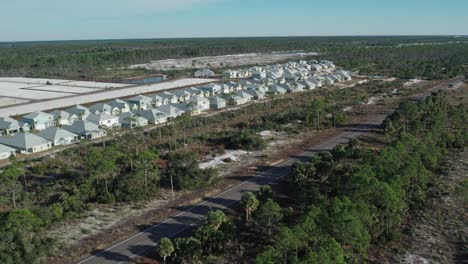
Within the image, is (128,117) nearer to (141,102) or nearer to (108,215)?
(141,102)

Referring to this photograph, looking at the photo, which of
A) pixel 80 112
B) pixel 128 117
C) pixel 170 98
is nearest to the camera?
pixel 128 117

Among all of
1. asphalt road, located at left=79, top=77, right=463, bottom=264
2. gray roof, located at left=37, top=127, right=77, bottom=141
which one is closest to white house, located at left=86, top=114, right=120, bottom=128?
gray roof, located at left=37, top=127, right=77, bottom=141

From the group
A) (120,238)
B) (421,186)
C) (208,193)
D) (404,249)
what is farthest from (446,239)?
(120,238)

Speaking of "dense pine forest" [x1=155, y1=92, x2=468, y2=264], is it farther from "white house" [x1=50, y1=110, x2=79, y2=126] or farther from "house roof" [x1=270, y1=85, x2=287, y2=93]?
"house roof" [x1=270, y1=85, x2=287, y2=93]

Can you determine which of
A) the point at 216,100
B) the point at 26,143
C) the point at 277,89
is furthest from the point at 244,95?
the point at 26,143

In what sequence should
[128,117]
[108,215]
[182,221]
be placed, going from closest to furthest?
[182,221] < [108,215] < [128,117]

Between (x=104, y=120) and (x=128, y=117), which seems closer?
(x=128, y=117)

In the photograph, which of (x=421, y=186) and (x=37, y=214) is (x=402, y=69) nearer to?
(x=421, y=186)
